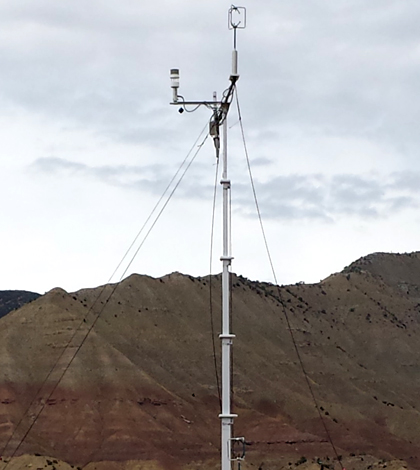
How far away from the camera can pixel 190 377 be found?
9175cm

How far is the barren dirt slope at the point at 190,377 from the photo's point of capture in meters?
80.2

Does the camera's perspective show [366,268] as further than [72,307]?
Yes

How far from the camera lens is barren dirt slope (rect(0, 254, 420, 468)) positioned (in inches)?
3157

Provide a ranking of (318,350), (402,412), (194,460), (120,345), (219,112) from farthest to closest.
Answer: (318,350), (402,412), (120,345), (194,460), (219,112)

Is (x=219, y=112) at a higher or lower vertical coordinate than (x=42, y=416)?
higher

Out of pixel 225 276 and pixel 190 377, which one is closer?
pixel 225 276

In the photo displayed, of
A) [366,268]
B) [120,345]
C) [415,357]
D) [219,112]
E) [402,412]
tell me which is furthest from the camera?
[366,268]

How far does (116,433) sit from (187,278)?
30.1 meters

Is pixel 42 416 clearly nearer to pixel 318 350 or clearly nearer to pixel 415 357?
pixel 318 350

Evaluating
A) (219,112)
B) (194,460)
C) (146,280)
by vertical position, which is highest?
(146,280)

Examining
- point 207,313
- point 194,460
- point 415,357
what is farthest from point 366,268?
point 194,460

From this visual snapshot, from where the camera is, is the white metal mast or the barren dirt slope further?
the barren dirt slope

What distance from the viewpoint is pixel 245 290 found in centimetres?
11206

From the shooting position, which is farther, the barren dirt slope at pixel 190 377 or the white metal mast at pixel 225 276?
the barren dirt slope at pixel 190 377
